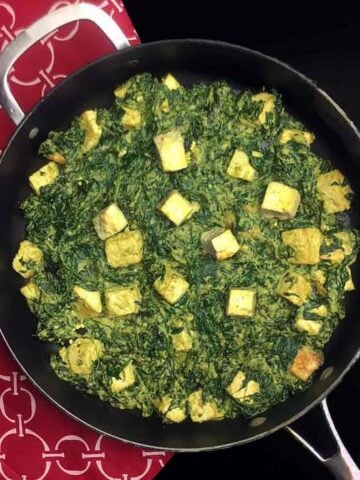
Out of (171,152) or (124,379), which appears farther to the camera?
(124,379)

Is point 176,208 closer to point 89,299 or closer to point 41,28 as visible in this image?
point 89,299

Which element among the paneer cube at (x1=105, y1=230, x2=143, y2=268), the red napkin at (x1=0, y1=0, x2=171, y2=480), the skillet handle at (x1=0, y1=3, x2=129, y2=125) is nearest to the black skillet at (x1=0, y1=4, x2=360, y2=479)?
the skillet handle at (x1=0, y1=3, x2=129, y2=125)

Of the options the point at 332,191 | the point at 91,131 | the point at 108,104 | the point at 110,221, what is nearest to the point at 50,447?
the point at 110,221

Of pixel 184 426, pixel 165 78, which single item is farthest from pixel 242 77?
pixel 184 426

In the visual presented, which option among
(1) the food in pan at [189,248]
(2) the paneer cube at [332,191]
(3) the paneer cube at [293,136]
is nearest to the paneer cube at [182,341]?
(1) the food in pan at [189,248]

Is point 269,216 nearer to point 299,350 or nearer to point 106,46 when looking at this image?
point 299,350

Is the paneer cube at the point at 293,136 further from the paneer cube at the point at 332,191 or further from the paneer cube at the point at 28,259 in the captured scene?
the paneer cube at the point at 28,259
